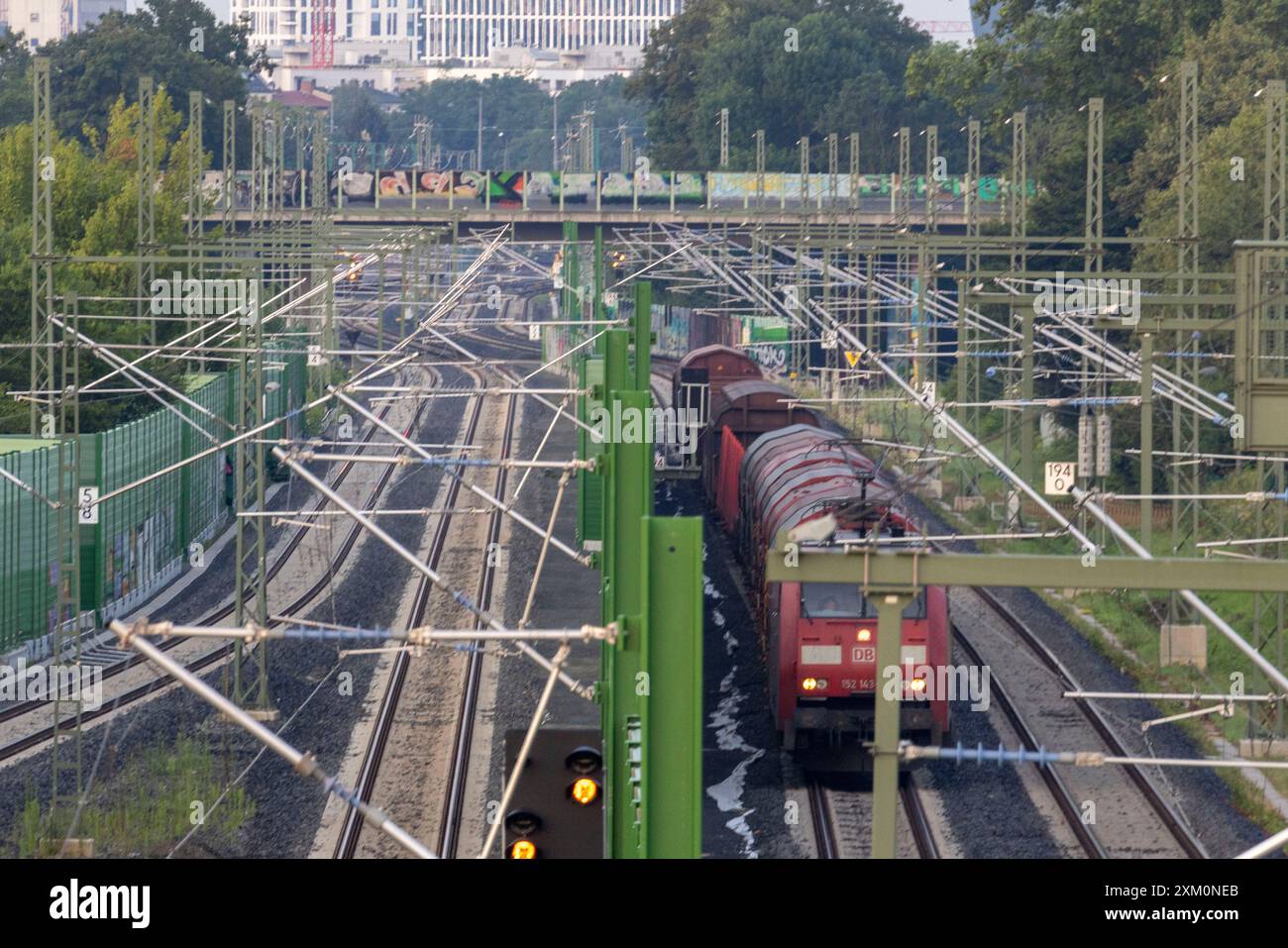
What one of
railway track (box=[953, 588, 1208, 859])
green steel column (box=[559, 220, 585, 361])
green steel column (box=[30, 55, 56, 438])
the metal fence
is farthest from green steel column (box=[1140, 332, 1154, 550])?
green steel column (box=[559, 220, 585, 361])

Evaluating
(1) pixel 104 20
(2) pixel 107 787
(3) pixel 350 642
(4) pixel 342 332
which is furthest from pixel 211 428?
(1) pixel 104 20

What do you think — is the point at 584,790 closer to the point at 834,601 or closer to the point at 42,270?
the point at 834,601

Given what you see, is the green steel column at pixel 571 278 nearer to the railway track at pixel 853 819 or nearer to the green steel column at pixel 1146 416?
the green steel column at pixel 1146 416

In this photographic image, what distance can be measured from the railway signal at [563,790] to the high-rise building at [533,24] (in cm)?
17406

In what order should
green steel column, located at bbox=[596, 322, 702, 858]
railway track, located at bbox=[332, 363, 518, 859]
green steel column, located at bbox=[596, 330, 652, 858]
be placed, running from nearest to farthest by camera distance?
green steel column, located at bbox=[596, 322, 702, 858] < green steel column, located at bbox=[596, 330, 652, 858] < railway track, located at bbox=[332, 363, 518, 859]

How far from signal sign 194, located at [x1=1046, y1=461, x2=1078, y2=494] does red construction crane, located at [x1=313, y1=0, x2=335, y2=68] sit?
16362 centimetres

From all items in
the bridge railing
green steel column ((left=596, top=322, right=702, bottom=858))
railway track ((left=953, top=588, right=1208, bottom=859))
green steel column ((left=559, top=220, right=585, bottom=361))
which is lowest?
railway track ((left=953, top=588, right=1208, bottom=859))

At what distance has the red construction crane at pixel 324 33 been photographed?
173125 mm

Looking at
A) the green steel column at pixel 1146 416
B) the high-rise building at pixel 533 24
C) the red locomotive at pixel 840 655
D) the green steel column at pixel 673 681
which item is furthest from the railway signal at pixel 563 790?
the high-rise building at pixel 533 24

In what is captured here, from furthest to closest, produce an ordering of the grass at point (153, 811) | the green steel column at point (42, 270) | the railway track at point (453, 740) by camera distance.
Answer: the green steel column at point (42, 270), the railway track at point (453, 740), the grass at point (153, 811)

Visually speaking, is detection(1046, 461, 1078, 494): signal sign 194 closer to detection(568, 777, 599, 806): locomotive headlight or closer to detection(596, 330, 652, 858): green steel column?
detection(596, 330, 652, 858): green steel column

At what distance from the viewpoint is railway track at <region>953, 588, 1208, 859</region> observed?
14883mm

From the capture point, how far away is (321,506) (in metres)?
30.7

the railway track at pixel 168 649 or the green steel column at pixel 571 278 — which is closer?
the railway track at pixel 168 649
